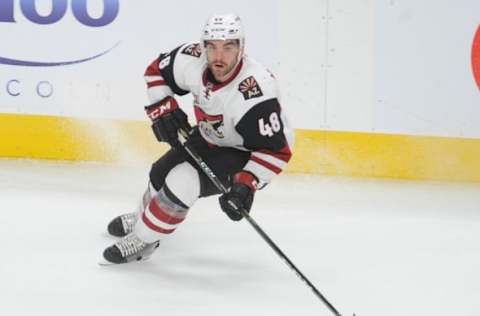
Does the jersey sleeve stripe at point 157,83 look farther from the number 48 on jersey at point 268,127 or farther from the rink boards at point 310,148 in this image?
the rink boards at point 310,148

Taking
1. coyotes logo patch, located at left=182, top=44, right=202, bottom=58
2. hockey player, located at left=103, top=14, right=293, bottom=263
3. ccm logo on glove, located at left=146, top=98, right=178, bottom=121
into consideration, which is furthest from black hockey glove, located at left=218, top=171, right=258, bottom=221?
coyotes logo patch, located at left=182, top=44, right=202, bottom=58

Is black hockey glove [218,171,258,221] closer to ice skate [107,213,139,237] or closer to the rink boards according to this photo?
ice skate [107,213,139,237]

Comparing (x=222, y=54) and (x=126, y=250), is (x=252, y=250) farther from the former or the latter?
(x=222, y=54)

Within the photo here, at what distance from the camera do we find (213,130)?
2.96m

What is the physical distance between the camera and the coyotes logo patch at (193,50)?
2.94 m

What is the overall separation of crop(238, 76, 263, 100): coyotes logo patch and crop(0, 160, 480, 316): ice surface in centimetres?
62

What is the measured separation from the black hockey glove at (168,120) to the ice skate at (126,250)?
36 cm

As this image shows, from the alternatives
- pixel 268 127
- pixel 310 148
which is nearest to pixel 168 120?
pixel 268 127

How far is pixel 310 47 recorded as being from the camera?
13.6 feet

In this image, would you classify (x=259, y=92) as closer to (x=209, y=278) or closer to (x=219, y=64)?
(x=219, y=64)

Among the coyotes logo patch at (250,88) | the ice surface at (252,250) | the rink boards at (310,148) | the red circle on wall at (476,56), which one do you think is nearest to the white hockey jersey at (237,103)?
the coyotes logo patch at (250,88)

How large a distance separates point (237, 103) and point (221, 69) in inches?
4.8

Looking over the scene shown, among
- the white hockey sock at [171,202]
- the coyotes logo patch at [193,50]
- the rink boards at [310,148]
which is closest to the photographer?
the white hockey sock at [171,202]

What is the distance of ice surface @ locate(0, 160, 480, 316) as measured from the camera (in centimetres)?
270
